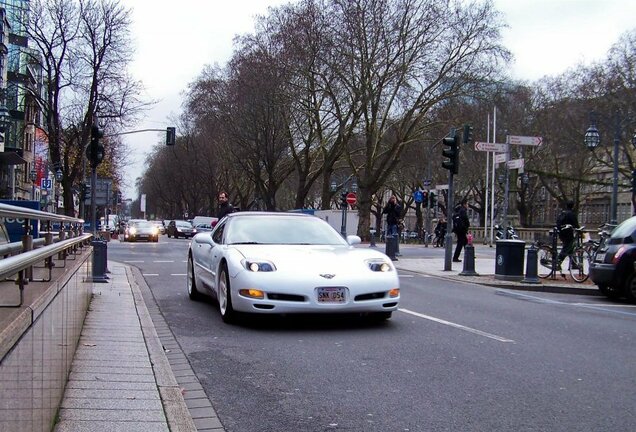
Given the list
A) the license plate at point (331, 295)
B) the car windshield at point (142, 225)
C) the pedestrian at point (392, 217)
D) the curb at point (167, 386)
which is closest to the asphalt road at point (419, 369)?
the curb at point (167, 386)

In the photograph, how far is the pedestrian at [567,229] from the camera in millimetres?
16125

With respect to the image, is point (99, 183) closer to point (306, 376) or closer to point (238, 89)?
point (306, 376)

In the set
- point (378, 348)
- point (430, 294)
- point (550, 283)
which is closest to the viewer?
point (378, 348)

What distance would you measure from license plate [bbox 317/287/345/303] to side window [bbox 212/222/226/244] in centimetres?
220

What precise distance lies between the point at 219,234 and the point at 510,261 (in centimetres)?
834

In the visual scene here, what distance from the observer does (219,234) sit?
31.8ft

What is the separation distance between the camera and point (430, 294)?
12359mm

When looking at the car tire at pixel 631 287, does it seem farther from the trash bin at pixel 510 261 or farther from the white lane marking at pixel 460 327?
the white lane marking at pixel 460 327

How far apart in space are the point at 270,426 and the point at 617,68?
1729 inches

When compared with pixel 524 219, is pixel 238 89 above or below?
above

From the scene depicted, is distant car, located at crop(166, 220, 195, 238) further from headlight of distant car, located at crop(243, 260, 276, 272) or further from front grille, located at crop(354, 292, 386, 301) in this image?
front grille, located at crop(354, 292, 386, 301)

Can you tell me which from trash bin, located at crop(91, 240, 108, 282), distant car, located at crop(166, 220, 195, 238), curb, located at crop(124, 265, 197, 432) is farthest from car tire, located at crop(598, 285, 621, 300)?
distant car, located at crop(166, 220, 195, 238)

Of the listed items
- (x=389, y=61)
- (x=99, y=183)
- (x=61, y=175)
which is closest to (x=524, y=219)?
(x=389, y=61)

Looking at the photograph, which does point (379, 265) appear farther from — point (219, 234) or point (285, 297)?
point (219, 234)
